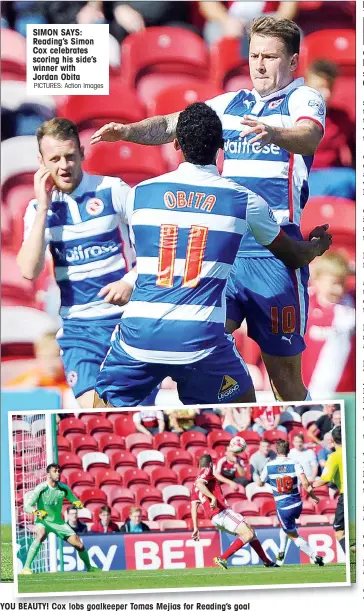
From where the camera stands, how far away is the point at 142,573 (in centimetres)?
536

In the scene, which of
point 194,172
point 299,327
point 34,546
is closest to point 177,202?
point 194,172

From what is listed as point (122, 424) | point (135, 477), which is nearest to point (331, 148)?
point (122, 424)

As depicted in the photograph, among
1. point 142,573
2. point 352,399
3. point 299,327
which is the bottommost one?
point 142,573

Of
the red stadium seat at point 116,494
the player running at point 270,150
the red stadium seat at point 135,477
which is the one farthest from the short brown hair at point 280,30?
the red stadium seat at point 116,494

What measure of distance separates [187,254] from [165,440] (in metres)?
1.07

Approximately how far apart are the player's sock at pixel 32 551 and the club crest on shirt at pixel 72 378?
91 cm

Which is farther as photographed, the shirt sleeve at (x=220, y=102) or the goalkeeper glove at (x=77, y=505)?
the shirt sleeve at (x=220, y=102)

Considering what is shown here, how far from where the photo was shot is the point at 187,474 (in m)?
5.38

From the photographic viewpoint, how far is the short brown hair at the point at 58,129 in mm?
5488

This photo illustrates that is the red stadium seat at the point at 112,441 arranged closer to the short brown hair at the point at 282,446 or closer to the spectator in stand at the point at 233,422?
the spectator in stand at the point at 233,422

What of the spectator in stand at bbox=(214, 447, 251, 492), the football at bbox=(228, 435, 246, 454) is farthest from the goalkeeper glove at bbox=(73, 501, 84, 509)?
the football at bbox=(228, 435, 246, 454)

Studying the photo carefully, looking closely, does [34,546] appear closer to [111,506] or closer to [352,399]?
[111,506]

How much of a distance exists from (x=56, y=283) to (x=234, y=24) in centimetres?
183

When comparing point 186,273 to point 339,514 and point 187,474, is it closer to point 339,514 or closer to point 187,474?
point 187,474
